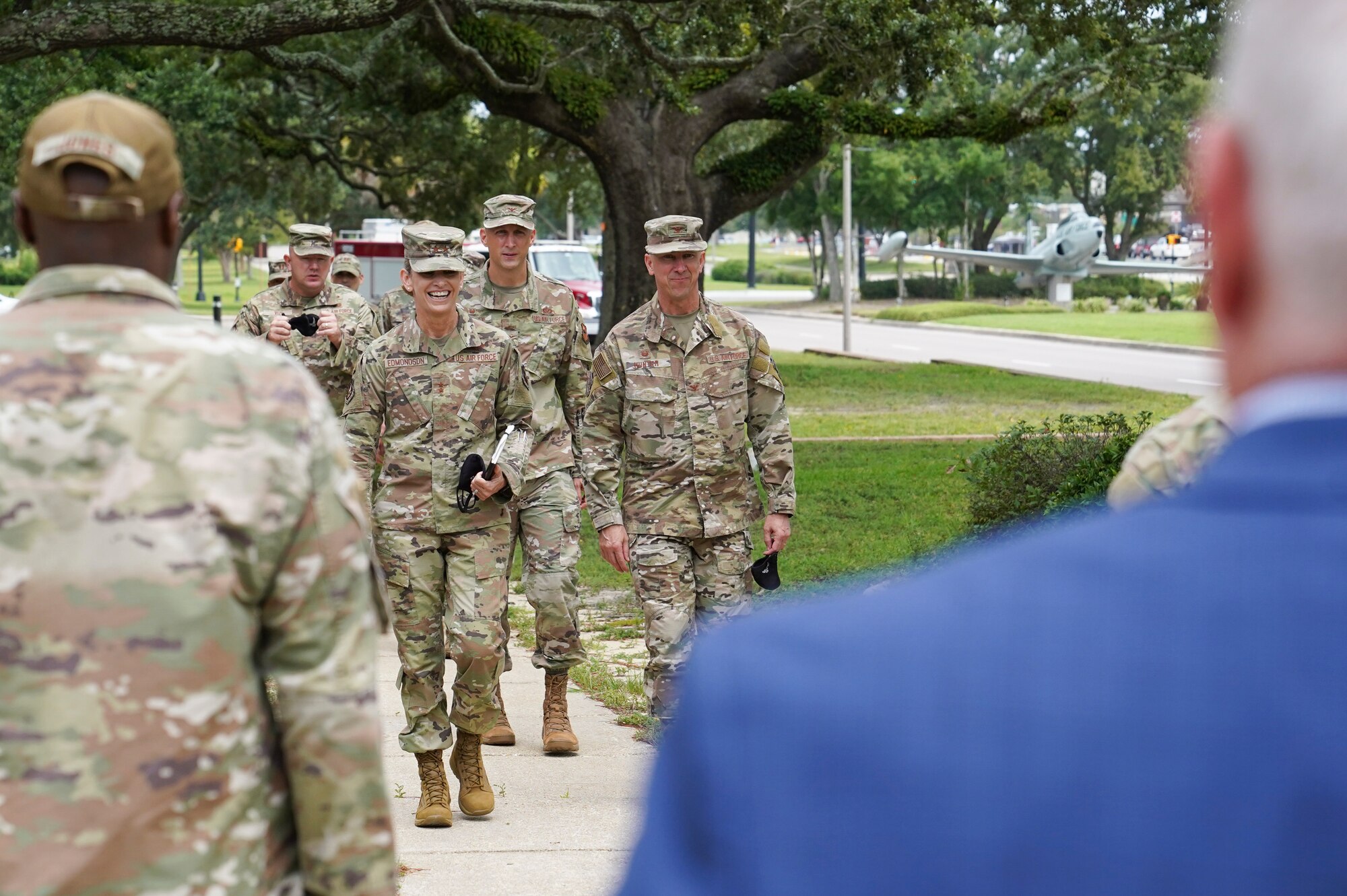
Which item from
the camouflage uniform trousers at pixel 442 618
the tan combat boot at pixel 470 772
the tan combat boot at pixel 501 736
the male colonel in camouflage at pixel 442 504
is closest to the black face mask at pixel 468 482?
the male colonel in camouflage at pixel 442 504

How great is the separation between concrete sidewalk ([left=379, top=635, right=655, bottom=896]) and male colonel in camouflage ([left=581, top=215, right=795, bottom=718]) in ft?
1.66

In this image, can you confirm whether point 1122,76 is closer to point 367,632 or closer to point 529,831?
point 529,831

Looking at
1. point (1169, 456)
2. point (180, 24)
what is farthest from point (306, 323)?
point (1169, 456)

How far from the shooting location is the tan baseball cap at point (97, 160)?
2.86m

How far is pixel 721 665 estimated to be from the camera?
44.0 inches

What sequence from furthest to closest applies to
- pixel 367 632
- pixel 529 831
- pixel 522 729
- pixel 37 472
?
pixel 522 729, pixel 529 831, pixel 367 632, pixel 37 472

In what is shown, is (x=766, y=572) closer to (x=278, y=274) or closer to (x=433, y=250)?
(x=433, y=250)

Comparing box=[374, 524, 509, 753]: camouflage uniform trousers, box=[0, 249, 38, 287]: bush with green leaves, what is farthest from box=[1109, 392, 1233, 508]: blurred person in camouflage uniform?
box=[0, 249, 38, 287]: bush with green leaves

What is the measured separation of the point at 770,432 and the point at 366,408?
170 cm

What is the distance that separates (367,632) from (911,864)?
1.94m

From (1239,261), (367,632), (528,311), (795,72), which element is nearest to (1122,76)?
(795,72)

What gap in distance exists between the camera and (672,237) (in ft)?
25.0

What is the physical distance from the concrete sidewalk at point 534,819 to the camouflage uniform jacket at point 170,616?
279 cm

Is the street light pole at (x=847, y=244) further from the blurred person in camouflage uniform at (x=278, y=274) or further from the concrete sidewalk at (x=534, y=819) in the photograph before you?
the concrete sidewalk at (x=534, y=819)
